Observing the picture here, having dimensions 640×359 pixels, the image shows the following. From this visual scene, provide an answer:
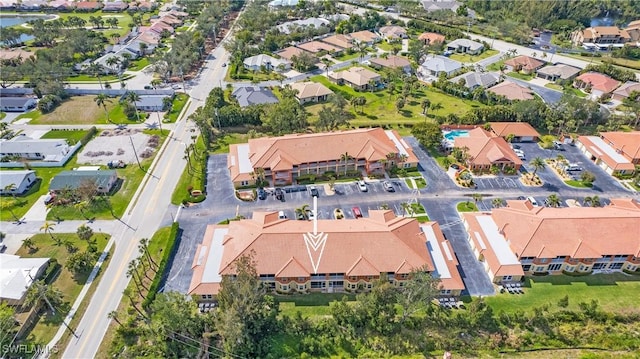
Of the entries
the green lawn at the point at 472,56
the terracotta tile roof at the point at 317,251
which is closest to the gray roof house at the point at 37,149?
the terracotta tile roof at the point at 317,251

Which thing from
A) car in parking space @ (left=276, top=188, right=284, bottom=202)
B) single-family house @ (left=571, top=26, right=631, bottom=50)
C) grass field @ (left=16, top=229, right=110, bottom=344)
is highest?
single-family house @ (left=571, top=26, right=631, bottom=50)

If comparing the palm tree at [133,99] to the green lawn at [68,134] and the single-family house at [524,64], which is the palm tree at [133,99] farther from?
the single-family house at [524,64]

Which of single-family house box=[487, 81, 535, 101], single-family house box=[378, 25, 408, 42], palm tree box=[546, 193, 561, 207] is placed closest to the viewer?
palm tree box=[546, 193, 561, 207]

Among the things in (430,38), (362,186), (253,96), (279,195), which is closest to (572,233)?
(362,186)

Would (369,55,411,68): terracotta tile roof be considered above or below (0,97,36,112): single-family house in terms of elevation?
above

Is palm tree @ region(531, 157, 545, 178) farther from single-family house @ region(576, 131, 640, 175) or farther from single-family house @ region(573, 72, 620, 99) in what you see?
single-family house @ region(573, 72, 620, 99)

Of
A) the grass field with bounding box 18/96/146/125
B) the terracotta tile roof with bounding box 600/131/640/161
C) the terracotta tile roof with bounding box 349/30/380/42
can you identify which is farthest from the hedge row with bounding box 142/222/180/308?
the terracotta tile roof with bounding box 349/30/380/42
